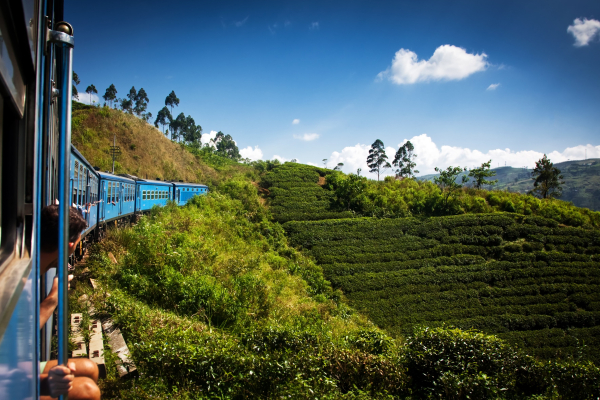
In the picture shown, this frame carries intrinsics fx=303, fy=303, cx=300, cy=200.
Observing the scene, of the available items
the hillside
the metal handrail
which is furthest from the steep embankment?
the metal handrail

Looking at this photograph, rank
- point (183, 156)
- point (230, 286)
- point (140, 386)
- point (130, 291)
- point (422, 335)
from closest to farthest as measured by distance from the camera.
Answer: point (140, 386)
point (130, 291)
point (422, 335)
point (230, 286)
point (183, 156)

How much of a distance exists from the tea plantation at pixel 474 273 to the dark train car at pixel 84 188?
11.5 metres

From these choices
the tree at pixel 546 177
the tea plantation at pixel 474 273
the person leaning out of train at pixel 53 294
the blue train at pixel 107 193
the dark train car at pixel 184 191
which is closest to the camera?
the person leaning out of train at pixel 53 294

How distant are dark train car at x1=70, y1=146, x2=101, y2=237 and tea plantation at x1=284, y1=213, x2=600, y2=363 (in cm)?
1145

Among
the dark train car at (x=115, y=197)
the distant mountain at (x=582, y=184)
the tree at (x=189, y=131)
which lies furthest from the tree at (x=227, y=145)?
the distant mountain at (x=582, y=184)

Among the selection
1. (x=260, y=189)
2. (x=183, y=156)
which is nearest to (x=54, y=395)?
(x=260, y=189)

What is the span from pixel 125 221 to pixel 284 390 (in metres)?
11.8

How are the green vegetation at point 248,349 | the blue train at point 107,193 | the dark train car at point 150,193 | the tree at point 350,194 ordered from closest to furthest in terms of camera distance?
the green vegetation at point 248,349
the blue train at point 107,193
the dark train car at point 150,193
the tree at point 350,194

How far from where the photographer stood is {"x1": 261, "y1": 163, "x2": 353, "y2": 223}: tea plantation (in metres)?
22.5

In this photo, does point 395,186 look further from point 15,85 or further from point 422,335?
point 15,85

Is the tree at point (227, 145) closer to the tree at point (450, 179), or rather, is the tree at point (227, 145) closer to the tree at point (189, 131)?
the tree at point (189, 131)

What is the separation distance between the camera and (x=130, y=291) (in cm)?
679

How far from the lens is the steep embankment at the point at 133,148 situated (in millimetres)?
28094

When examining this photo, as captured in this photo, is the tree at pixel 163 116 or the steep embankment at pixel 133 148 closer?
the steep embankment at pixel 133 148
